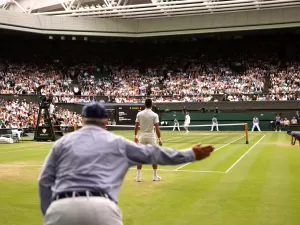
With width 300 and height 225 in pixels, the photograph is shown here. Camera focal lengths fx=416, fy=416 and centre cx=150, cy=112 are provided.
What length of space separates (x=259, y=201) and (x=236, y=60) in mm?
48684

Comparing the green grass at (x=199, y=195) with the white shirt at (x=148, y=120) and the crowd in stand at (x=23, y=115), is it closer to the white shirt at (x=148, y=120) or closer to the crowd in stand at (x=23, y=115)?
the white shirt at (x=148, y=120)

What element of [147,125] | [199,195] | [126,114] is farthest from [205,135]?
[199,195]

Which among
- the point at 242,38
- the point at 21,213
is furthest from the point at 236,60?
the point at 21,213

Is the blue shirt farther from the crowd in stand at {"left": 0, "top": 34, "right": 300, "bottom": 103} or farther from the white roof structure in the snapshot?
the crowd in stand at {"left": 0, "top": 34, "right": 300, "bottom": 103}

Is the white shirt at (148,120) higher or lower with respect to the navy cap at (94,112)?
lower

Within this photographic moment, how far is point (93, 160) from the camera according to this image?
3.62m

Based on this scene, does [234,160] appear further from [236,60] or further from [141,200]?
[236,60]

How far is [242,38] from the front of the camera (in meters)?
59.1

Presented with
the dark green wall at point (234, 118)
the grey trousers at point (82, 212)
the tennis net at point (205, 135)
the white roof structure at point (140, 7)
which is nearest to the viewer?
the grey trousers at point (82, 212)

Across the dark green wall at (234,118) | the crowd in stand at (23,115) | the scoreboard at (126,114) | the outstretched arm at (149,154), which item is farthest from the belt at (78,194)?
the dark green wall at (234,118)

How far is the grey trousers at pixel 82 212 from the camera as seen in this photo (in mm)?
3416

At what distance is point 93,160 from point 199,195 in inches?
258

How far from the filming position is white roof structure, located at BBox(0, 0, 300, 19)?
148 ft

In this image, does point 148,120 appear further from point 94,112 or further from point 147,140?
point 94,112
